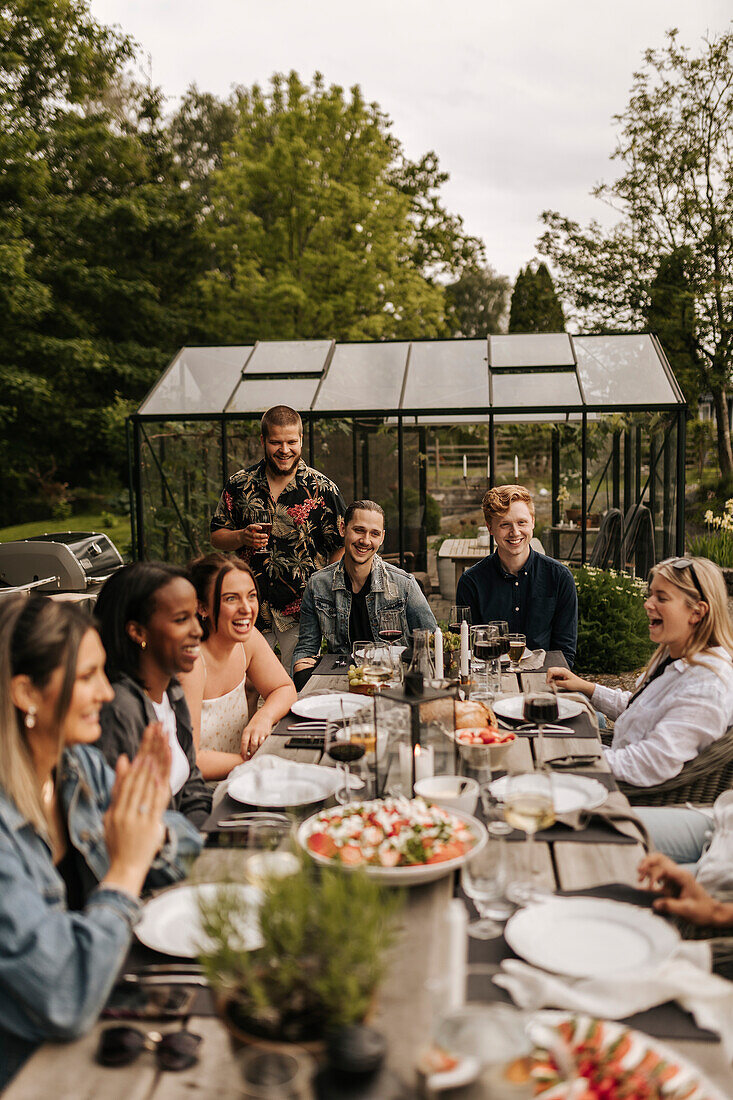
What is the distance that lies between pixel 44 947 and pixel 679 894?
1179mm

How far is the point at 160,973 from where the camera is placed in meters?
1.50

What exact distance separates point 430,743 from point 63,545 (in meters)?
7.20

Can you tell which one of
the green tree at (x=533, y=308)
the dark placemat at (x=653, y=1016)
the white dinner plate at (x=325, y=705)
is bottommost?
the white dinner plate at (x=325, y=705)

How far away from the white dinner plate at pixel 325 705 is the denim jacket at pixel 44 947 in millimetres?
1469

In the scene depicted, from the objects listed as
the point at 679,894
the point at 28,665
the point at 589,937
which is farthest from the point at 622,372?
the point at 28,665

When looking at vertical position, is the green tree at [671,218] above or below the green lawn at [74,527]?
above

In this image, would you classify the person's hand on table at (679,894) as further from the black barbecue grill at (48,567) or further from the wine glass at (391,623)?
the black barbecue grill at (48,567)

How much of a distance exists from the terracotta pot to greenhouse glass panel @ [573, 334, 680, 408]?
271 inches

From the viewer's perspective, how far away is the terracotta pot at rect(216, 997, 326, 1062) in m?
1.08

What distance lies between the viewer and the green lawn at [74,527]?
15773 mm

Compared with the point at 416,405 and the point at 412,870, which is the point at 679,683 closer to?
the point at 412,870

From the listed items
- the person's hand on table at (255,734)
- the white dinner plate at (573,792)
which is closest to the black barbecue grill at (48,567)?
the person's hand on table at (255,734)

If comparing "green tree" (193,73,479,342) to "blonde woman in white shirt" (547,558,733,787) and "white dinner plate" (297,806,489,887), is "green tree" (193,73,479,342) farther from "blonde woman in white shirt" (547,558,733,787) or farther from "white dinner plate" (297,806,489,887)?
"white dinner plate" (297,806,489,887)

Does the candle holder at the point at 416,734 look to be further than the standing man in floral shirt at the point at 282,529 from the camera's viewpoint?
No
